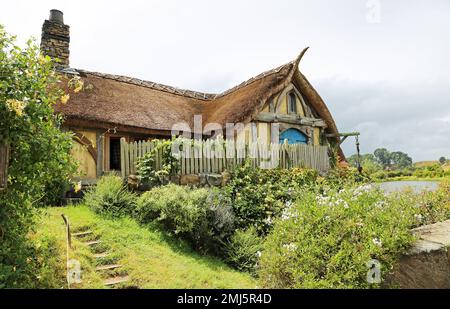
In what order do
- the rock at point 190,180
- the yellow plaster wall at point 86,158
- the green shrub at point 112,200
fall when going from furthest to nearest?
the yellow plaster wall at point 86,158 → the rock at point 190,180 → the green shrub at point 112,200

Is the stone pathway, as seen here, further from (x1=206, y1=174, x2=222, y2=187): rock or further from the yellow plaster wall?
the yellow plaster wall

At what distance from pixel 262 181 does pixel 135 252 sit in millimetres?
4136

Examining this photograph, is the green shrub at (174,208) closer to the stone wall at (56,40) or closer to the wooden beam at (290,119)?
the wooden beam at (290,119)

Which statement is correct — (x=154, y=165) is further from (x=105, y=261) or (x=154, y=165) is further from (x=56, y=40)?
(x=56, y=40)

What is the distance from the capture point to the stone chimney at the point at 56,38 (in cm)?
1139

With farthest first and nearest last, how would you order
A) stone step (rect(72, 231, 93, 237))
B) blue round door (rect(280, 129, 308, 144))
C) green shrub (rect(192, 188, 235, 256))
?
blue round door (rect(280, 129, 308, 144)) < green shrub (rect(192, 188, 235, 256)) < stone step (rect(72, 231, 93, 237))

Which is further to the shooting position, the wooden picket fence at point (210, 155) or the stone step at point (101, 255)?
the wooden picket fence at point (210, 155)

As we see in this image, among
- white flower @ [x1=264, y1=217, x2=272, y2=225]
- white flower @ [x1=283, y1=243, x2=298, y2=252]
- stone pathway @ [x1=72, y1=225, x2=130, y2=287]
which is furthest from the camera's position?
white flower @ [x1=264, y1=217, x2=272, y2=225]

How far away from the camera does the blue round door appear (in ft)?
41.3

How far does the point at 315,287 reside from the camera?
3.64 m

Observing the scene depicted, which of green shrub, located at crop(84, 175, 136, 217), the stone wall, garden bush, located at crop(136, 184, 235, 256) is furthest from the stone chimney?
garden bush, located at crop(136, 184, 235, 256)

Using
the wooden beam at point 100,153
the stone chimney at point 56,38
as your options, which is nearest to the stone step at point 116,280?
the wooden beam at point 100,153

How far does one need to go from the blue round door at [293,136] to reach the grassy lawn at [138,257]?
24.6 ft

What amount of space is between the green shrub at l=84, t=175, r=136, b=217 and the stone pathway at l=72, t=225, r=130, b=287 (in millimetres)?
945
